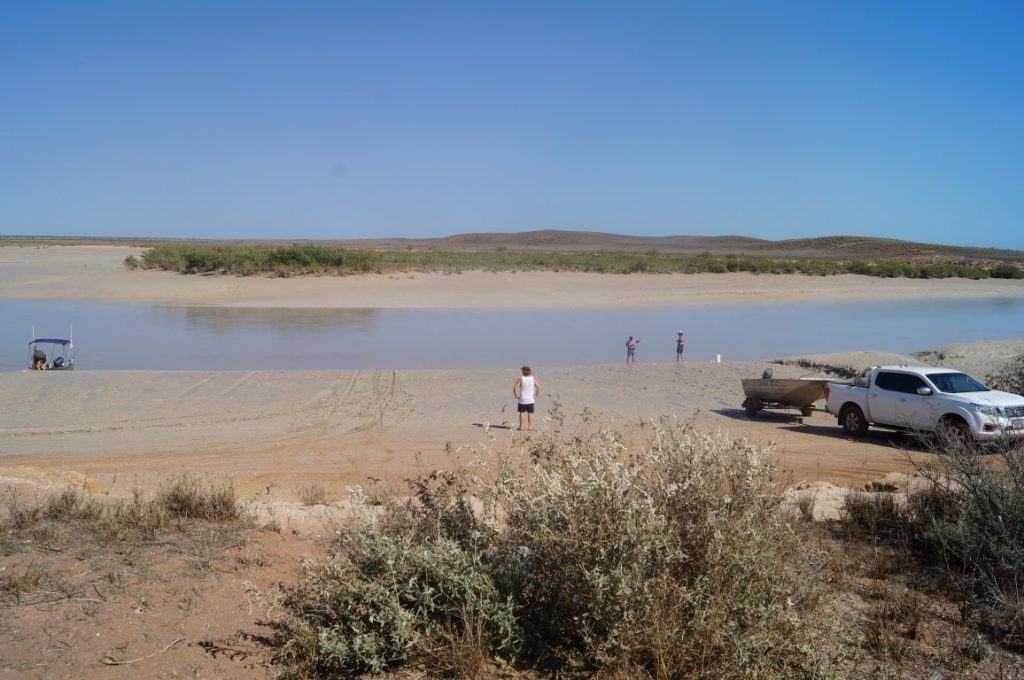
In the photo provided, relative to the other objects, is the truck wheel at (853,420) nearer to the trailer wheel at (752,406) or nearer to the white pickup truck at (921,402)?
the white pickup truck at (921,402)

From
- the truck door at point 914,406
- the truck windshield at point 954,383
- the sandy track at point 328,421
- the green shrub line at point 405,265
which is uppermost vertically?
the green shrub line at point 405,265

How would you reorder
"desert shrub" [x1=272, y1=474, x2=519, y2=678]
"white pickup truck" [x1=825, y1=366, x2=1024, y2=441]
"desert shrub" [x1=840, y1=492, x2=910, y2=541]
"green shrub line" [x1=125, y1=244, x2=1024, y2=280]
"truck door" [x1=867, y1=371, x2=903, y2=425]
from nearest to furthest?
"desert shrub" [x1=272, y1=474, x2=519, y2=678] < "desert shrub" [x1=840, y1=492, x2=910, y2=541] < "white pickup truck" [x1=825, y1=366, x2=1024, y2=441] < "truck door" [x1=867, y1=371, x2=903, y2=425] < "green shrub line" [x1=125, y1=244, x2=1024, y2=280]

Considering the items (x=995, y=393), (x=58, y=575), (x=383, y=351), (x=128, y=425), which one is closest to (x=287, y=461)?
(x=128, y=425)

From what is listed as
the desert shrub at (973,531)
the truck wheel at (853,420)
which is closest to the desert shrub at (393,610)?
the desert shrub at (973,531)

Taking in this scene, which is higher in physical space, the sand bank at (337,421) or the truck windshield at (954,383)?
the truck windshield at (954,383)

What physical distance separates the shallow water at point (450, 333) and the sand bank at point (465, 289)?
11.0 feet

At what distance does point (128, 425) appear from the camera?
17.5m

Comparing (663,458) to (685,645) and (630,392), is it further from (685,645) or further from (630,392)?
(630,392)

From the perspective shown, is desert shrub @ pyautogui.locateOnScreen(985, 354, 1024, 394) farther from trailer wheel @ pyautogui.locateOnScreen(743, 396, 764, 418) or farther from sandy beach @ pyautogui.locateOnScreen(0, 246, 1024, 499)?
trailer wheel @ pyautogui.locateOnScreen(743, 396, 764, 418)

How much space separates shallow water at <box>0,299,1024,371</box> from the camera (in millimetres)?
Answer: 27281

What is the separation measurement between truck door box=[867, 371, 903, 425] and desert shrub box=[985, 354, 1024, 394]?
463 cm

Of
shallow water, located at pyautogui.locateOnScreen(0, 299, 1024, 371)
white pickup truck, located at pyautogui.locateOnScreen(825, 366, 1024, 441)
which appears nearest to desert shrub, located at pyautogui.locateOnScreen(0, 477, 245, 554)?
white pickup truck, located at pyautogui.locateOnScreen(825, 366, 1024, 441)

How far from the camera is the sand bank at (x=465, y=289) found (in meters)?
48.2

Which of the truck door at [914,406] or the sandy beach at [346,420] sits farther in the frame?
the truck door at [914,406]
